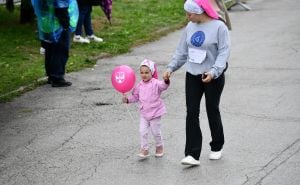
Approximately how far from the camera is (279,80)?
9.09 meters

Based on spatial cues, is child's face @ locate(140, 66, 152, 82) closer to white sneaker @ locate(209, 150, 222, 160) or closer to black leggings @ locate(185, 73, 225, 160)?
black leggings @ locate(185, 73, 225, 160)

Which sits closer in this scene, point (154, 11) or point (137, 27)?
point (137, 27)

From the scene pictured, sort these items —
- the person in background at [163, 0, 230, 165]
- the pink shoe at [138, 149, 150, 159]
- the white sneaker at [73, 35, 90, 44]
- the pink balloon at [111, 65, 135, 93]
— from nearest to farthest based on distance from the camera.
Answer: the person in background at [163, 0, 230, 165] < the pink balloon at [111, 65, 135, 93] < the pink shoe at [138, 149, 150, 159] < the white sneaker at [73, 35, 90, 44]

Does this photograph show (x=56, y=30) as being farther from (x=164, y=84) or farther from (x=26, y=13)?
(x=26, y=13)

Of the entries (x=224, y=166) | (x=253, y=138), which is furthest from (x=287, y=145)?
(x=224, y=166)

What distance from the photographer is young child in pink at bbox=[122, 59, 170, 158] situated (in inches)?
233

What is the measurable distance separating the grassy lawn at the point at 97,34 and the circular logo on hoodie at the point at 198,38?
386 cm

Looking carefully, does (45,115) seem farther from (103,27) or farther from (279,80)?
(103,27)

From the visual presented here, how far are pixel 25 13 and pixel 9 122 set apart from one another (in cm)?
588

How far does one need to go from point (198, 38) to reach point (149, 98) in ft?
2.54

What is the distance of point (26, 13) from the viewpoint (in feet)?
43.1

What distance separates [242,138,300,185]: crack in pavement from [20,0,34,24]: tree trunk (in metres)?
7.91

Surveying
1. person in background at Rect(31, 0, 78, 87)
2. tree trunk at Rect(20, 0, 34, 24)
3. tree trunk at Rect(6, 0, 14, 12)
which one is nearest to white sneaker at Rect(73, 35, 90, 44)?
tree trunk at Rect(20, 0, 34, 24)

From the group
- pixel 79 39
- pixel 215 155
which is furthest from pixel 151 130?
pixel 79 39
